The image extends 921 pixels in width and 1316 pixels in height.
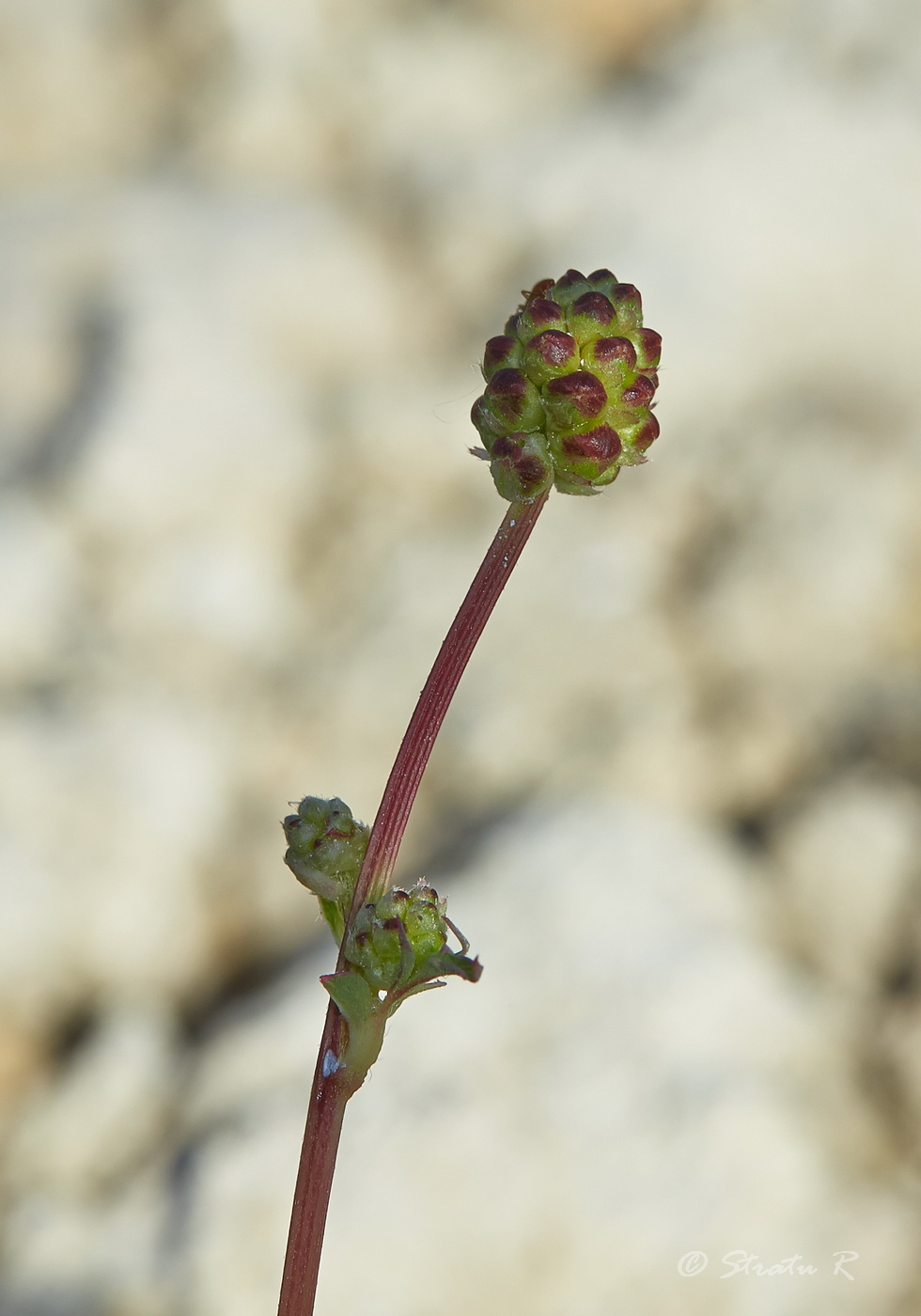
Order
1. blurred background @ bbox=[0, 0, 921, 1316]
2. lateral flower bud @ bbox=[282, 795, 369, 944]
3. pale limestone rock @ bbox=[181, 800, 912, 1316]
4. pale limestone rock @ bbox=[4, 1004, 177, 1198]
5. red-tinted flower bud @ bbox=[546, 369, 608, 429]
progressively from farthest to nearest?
pale limestone rock @ bbox=[4, 1004, 177, 1198]
blurred background @ bbox=[0, 0, 921, 1316]
pale limestone rock @ bbox=[181, 800, 912, 1316]
lateral flower bud @ bbox=[282, 795, 369, 944]
red-tinted flower bud @ bbox=[546, 369, 608, 429]

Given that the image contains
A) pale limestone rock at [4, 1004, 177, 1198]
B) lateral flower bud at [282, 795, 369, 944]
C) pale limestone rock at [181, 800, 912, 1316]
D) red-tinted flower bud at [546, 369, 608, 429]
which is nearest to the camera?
red-tinted flower bud at [546, 369, 608, 429]

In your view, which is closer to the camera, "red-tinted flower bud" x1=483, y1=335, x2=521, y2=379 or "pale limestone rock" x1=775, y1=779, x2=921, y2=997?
"red-tinted flower bud" x1=483, y1=335, x2=521, y2=379

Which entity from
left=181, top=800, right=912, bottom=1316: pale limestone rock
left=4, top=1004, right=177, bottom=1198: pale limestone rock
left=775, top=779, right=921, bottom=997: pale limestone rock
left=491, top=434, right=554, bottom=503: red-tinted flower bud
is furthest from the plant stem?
left=775, top=779, right=921, bottom=997: pale limestone rock

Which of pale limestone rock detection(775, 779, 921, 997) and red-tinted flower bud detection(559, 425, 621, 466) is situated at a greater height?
pale limestone rock detection(775, 779, 921, 997)

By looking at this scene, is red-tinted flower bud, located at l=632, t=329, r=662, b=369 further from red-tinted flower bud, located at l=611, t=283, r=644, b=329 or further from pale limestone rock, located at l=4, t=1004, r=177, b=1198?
pale limestone rock, located at l=4, t=1004, r=177, b=1198

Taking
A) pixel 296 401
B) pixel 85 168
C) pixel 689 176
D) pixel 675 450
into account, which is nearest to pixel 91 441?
pixel 296 401

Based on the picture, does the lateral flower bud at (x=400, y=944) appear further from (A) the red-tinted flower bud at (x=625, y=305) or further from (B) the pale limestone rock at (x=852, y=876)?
(B) the pale limestone rock at (x=852, y=876)

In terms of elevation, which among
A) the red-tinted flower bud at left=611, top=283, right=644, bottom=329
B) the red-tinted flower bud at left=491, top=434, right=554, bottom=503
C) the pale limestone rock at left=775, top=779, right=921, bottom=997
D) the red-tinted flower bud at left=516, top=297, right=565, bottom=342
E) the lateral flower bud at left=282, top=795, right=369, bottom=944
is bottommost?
the lateral flower bud at left=282, top=795, right=369, bottom=944
